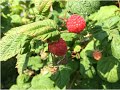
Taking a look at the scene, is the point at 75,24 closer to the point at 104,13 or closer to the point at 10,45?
the point at 10,45

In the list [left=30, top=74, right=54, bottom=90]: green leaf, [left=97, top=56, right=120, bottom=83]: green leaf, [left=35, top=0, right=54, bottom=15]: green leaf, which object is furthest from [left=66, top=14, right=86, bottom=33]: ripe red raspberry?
[left=30, top=74, right=54, bottom=90]: green leaf

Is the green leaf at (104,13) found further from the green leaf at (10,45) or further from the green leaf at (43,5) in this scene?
the green leaf at (10,45)

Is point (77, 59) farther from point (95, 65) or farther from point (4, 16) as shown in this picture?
point (4, 16)

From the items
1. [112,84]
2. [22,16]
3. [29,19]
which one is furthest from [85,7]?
[22,16]

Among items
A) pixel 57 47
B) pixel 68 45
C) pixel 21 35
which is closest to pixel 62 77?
pixel 68 45

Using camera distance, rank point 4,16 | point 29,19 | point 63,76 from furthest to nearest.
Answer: point 4,16, point 29,19, point 63,76
